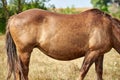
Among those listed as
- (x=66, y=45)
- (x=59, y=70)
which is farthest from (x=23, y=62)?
(x=59, y=70)

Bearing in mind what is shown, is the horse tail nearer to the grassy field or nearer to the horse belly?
the horse belly

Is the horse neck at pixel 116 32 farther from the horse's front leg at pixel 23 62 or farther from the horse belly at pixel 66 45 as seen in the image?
the horse's front leg at pixel 23 62

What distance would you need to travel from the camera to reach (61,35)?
626 cm

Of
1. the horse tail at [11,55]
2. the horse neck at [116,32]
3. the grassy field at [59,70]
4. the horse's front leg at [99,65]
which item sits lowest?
the grassy field at [59,70]

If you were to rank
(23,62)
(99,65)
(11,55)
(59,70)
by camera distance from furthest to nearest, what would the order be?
(59,70)
(99,65)
(11,55)
(23,62)

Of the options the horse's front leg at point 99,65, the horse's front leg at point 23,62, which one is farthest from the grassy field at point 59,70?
the horse's front leg at point 23,62

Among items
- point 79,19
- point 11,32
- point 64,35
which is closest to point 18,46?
point 11,32

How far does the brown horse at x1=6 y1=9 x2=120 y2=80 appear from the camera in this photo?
6.20 m

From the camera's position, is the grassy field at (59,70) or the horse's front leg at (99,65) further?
the grassy field at (59,70)

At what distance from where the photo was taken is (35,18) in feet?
20.4

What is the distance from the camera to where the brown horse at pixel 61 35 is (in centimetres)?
620

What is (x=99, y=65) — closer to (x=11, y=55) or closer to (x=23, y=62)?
(x=23, y=62)

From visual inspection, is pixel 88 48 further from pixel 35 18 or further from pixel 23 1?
pixel 23 1

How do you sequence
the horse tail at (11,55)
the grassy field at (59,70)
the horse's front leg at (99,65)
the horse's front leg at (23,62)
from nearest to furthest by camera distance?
the horse's front leg at (23,62), the horse tail at (11,55), the horse's front leg at (99,65), the grassy field at (59,70)
